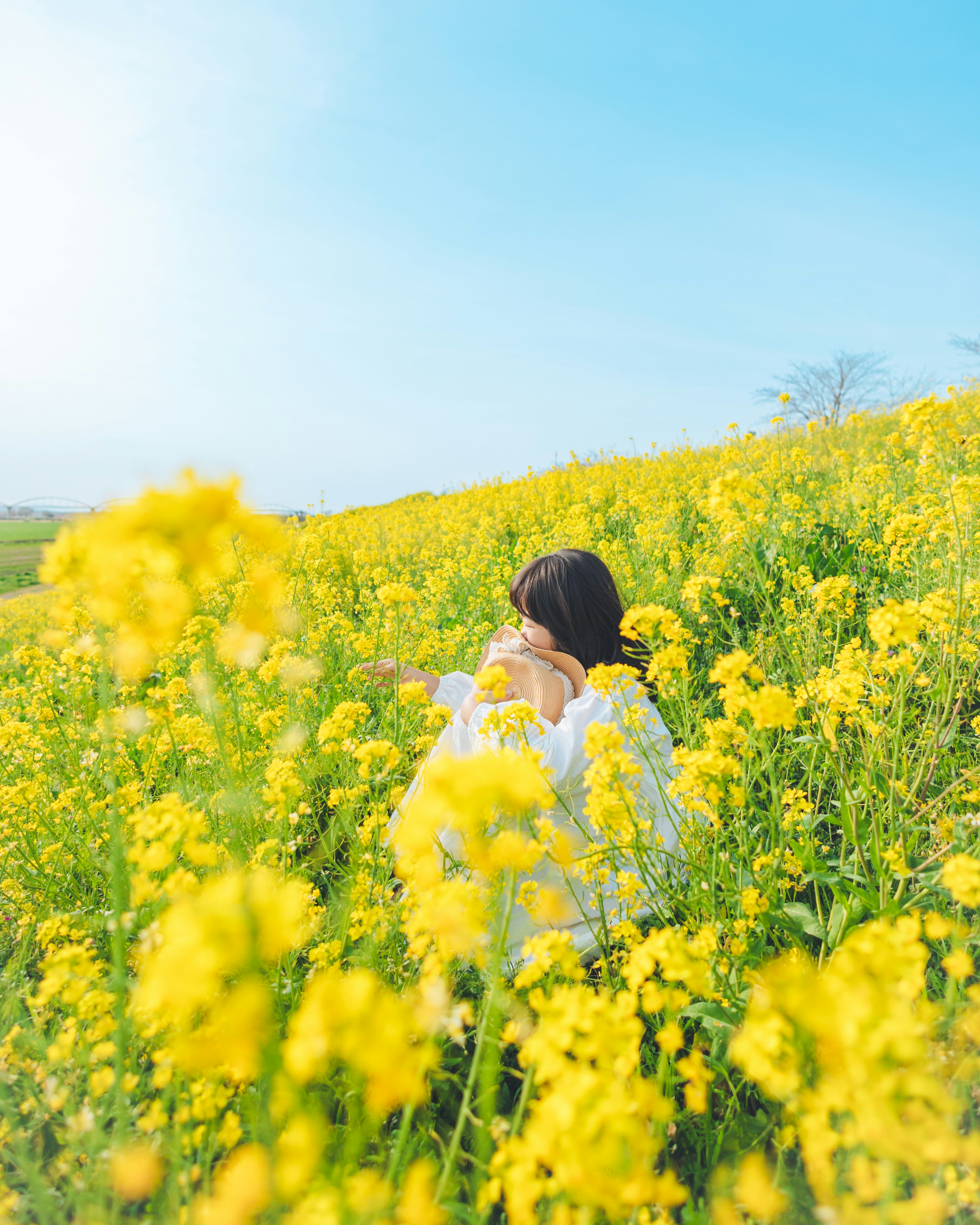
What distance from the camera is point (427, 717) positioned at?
2834 mm

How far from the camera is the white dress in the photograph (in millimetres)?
2127

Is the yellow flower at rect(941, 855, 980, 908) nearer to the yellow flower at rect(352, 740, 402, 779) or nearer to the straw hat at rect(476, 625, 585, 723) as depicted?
the yellow flower at rect(352, 740, 402, 779)

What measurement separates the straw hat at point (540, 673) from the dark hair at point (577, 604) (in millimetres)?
86

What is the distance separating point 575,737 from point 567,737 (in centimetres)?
3

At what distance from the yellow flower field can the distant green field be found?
456 inches

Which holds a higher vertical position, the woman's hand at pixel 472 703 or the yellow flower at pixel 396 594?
the yellow flower at pixel 396 594

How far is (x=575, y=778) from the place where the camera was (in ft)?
7.54

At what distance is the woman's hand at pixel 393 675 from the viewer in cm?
312

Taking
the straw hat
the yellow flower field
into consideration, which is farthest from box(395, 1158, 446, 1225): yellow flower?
the straw hat

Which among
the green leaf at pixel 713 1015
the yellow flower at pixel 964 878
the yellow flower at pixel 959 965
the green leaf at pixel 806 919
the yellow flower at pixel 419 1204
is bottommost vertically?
the green leaf at pixel 713 1015

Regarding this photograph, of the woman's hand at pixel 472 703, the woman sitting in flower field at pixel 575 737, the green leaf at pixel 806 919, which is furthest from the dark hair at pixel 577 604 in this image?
the green leaf at pixel 806 919

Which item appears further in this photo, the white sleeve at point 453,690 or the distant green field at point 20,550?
the distant green field at point 20,550

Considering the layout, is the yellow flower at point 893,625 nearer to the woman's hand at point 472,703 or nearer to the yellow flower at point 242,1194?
the woman's hand at point 472,703

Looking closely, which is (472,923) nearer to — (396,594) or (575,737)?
(575,737)
